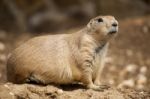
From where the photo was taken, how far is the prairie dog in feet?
24.7

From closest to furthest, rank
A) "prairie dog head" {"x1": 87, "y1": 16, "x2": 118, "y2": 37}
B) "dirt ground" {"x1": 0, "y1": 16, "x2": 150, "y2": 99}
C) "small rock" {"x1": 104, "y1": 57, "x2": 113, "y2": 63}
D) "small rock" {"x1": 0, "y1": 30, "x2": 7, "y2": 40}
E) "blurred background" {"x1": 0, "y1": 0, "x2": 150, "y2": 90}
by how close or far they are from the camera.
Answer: "dirt ground" {"x1": 0, "y1": 16, "x2": 150, "y2": 99} → "prairie dog head" {"x1": 87, "y1": 16, "x2": 118, "y2": 37} → "small rock" {"x1": 104, "y1": 57, "x2": 113, "y2": 63} → "blurred background" {"x1": 0, "y1": 0, "x2": 150, "y2": 90} → "small rock" {"x1": 0, "y1": 30, "x2": 7, "y2": 40}

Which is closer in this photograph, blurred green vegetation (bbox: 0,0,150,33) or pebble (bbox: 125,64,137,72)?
pebble (bbox: 125,64,137,72)

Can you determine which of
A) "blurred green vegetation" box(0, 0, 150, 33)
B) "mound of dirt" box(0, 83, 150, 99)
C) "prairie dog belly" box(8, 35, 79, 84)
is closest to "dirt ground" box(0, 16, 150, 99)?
"mound of dirt" box(0, 83, 150, 99)

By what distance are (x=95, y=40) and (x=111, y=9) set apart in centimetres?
946

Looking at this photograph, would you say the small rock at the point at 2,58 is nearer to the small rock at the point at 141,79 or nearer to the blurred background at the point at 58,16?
the blurred background at the point at 58,16

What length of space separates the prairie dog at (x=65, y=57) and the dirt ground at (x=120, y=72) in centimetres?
17

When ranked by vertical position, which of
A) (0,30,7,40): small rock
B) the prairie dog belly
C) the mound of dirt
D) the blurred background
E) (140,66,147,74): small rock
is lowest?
the mound of dirt

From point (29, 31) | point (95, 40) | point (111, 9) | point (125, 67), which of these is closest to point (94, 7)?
point (111, 9)

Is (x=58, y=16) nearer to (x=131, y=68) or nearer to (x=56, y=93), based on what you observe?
(x=131, y=68)

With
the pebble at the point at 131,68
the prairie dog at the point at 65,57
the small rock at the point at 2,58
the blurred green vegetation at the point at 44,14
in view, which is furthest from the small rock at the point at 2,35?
the prairie dog at the point at 65,57

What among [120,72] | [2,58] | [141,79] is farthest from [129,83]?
[2,58]

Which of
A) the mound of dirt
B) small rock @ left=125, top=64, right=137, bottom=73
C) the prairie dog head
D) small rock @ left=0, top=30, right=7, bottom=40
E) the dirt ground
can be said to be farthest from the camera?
small rock @ left=0, top=30, right=7, bottom=40

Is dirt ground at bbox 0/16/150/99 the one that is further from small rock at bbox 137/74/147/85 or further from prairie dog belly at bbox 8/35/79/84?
prairie dog belly at bbox 8/35/79/84

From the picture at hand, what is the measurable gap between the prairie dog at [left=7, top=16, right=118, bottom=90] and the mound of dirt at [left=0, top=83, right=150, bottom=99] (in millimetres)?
155
